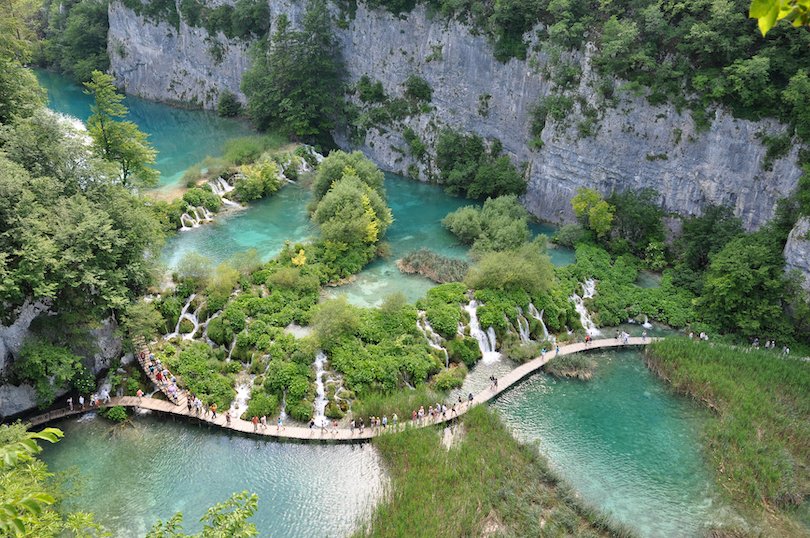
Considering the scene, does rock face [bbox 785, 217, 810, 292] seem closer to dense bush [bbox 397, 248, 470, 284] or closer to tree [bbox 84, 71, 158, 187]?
dense bush [bbox 397, 248, 470, 284]

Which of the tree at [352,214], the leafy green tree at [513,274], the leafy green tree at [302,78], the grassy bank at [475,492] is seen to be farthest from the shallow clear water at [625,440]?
the leafy green tree at [302,78]

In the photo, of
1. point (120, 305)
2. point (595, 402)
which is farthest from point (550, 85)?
point (120, 305)

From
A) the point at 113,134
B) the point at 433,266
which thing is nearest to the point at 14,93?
the point at 113,134

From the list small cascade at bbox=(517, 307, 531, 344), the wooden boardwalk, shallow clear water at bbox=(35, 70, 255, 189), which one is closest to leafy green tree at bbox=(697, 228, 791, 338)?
small cascade at bbox=(517, 307, 531, 344)

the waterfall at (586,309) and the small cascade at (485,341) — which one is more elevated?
the waterfall at (586,309)

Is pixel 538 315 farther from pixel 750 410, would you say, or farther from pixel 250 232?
pixel 250 232

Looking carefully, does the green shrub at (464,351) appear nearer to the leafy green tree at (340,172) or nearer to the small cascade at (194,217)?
the leafy green tree at (340,172)
